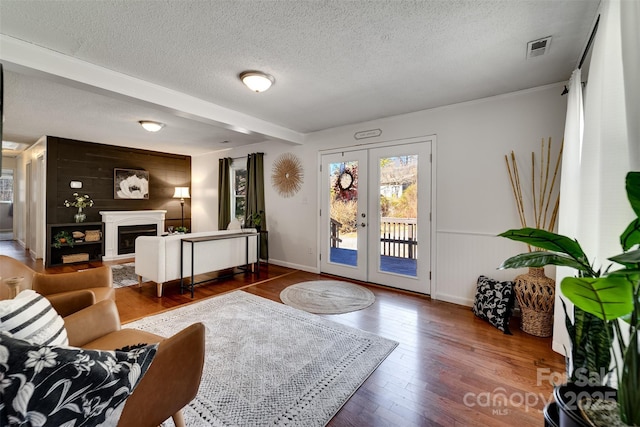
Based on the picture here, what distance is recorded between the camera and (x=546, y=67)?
2545mm

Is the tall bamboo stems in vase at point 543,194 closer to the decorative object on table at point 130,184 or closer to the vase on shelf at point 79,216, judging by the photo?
the decorative object on table at point 130,184

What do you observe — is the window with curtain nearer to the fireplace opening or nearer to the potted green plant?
the fireplace opening

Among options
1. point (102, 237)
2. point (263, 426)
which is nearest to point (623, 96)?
point (263, 426)

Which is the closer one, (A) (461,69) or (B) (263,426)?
(B) (263,426)

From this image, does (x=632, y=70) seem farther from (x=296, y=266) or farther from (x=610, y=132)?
(x=296, y=266)

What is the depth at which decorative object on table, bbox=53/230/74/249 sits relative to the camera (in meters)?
5.32

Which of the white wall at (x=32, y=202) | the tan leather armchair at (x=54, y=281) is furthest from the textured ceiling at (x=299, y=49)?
the white wall at (x=32, y=202)

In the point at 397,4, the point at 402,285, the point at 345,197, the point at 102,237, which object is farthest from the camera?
the point at 102,237

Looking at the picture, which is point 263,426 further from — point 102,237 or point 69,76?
point 102,237

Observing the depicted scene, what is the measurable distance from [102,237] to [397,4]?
688 cm

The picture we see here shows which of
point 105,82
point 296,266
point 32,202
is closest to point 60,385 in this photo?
point 105,82

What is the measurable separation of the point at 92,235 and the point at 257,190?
11.9 feet

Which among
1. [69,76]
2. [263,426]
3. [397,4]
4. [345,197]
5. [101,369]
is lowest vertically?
[263,426]

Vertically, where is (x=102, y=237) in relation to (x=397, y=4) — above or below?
below
